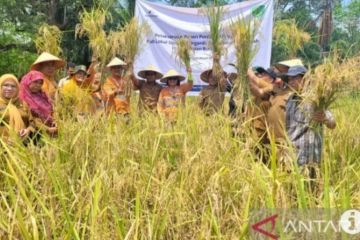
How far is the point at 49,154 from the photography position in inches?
77.7

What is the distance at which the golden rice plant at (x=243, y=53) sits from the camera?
243 centimetres

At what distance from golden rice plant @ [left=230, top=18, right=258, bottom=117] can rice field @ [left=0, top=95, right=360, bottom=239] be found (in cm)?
28

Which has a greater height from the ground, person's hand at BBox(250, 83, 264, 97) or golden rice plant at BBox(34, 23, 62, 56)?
golden rice plant at BBox(34, 23, 62, 56)

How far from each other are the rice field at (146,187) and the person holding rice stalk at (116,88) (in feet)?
4.15

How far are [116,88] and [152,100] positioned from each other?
32 cm

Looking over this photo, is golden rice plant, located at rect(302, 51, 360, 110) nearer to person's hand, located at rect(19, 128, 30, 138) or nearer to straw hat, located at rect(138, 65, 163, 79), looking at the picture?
person's hand, located at rect(19, 128, 30, 138)

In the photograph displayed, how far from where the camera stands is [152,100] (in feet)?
12.7

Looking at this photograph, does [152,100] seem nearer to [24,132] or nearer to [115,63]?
[115,63]

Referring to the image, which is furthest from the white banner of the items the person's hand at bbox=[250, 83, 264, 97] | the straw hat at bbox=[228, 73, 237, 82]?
the person's hand at bbox=[250, 83, 264, 97]

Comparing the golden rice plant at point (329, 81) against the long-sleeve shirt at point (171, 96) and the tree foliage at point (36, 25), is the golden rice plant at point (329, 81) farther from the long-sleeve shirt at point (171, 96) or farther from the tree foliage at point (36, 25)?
the tree foliage at point (36, 25)

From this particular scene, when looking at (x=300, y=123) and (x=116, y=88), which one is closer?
(x=300, y=123)

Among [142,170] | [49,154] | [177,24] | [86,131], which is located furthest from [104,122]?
[177,24]

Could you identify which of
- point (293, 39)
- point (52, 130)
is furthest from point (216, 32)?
point (293, 39)

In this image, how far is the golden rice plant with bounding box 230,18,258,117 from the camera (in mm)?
2430
